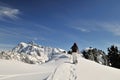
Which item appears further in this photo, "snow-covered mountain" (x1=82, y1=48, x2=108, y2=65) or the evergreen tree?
"snow-covered mountain" (x1=82, y1=48, x2=108, y2=65)

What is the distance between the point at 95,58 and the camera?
6488 cm

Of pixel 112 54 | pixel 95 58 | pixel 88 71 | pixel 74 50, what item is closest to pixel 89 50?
pixel 95 58

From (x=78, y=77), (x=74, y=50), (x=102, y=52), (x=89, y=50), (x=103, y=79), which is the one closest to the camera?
(x=103, y=79)

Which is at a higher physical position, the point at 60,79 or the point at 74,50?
the point at 74,50

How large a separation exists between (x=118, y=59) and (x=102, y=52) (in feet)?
81.4

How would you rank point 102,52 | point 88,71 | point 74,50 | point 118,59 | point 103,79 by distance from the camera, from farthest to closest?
point 102,52
point 118,59
point 74,50
point 88,71
point 103,79

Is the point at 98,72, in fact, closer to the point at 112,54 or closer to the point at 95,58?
the point at 112,54

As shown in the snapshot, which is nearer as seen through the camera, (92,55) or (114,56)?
(114,56)

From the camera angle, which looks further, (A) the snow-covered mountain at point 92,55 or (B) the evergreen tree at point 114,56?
(A) the snow-covered mountain at point 92,55

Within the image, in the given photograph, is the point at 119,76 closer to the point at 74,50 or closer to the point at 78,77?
the point at 78,77

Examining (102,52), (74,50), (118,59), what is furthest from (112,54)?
(74,50)

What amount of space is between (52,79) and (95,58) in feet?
183

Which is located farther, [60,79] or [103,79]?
[60,79]

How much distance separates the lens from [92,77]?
34.9 ft
